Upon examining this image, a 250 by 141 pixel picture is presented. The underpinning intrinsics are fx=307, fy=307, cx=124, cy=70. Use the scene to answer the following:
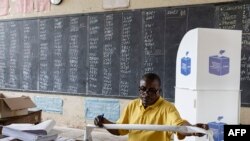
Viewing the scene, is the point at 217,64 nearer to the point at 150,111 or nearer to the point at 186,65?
the point at 186,65

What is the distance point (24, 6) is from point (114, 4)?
1669 millimetres

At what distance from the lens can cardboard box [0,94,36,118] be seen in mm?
2309

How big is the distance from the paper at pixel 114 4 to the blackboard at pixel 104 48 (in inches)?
3.7

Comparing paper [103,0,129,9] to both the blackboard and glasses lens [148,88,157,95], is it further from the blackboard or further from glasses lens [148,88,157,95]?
→ glasses lens [148,88,157,95]

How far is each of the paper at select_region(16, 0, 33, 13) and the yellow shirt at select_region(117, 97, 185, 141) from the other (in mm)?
3534

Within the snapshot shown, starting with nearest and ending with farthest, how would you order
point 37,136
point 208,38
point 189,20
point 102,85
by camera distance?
point 37,136, point 208,38, point 189,20, point 102,85

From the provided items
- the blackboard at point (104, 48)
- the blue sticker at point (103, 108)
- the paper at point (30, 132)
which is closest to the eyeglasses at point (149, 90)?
the paper at point (30, 132)

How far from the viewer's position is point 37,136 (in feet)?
4.76

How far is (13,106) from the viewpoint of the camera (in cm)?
237

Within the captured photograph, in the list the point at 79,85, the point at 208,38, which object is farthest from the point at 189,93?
the point at 79,85

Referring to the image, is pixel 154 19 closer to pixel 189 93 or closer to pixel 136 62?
pixel 136 62

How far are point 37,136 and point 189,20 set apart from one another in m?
2.62

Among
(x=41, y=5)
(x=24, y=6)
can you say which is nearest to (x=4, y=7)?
(x=24, y=6)

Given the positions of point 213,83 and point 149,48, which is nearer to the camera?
point 213,83
